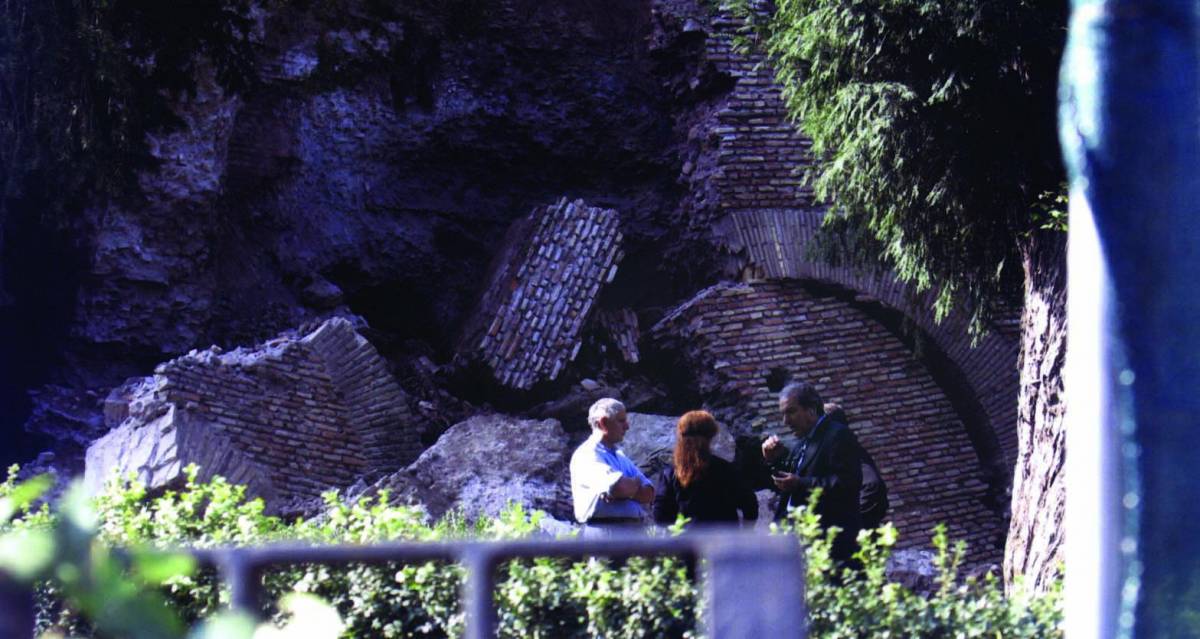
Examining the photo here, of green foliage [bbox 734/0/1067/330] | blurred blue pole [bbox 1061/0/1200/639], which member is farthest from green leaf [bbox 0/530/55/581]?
green foliage [bbox 734/0/1067/330]

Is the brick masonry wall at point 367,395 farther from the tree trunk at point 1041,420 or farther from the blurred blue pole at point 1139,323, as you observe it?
the blurred blue pole at point 1139,323

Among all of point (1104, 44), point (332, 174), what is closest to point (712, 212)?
point (332, 174)

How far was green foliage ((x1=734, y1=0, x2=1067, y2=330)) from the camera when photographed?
6.45 metres

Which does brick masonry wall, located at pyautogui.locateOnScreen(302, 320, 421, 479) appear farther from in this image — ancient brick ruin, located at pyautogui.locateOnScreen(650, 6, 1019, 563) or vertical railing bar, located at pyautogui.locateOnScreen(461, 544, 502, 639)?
vertical railing bar, located at pyautogui.locateOnScreen(461, 544, 502, 639)

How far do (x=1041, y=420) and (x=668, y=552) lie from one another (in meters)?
5.24

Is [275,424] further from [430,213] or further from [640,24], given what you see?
[640,24]

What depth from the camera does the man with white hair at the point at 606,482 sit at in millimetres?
5574

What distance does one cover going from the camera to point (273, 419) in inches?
360

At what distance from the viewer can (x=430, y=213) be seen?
1188cm

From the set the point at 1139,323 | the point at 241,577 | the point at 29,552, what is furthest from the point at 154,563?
the point at 1139,323

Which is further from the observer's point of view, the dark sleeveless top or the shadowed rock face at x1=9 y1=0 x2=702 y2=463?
the shadowed rock face at x1=9 y1=0 x2=702 y2=463

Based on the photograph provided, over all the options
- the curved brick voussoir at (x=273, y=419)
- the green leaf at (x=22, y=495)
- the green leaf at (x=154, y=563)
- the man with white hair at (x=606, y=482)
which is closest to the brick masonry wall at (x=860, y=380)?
the curved brick voussoir at (x=273, y=419)

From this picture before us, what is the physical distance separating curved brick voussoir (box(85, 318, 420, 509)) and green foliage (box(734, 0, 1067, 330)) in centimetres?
384

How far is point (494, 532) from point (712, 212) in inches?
240
